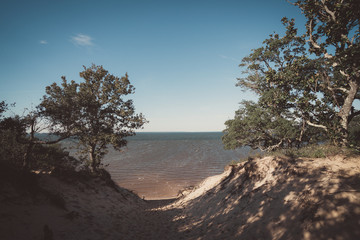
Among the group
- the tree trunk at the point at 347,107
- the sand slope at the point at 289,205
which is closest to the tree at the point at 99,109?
the sand slope at the point at 289,205

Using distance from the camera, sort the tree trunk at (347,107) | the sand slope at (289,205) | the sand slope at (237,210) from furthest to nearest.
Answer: the tree trunk at (347,107) < the sand slope at (237,210) < the sand slope at (289,205)

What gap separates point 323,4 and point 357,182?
10238mm

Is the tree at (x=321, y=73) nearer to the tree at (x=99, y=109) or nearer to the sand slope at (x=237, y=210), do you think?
the sand slope at (x=237, y=210)

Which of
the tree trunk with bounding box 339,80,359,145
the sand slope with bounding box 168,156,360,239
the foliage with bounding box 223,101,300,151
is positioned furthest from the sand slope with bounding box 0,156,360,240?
the foliage with bounding box 223,101,300,151

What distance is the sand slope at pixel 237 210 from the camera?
15.6ft

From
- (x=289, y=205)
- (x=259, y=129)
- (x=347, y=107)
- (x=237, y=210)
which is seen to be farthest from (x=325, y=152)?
(x=259, y=129)

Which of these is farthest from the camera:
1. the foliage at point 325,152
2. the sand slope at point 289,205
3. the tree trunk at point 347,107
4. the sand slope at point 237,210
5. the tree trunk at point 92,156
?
the tree trunk at point 92,156

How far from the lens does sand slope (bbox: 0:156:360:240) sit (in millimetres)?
4747

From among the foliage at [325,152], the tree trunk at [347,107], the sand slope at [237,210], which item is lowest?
the sand slope at [237,210]

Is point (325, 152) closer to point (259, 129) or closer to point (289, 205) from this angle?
point (289, 205)

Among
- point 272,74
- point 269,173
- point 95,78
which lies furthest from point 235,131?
point 95,78

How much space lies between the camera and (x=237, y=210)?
7.68 meters

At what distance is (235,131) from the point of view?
16938mm

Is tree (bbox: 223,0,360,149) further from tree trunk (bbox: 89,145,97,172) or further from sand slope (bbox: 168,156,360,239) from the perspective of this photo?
tree trunk (bbox: 89,145,97,172)
